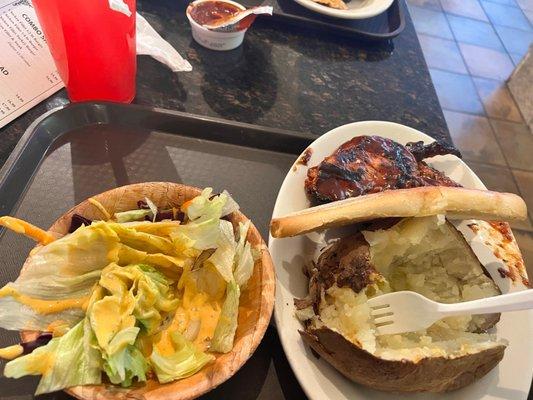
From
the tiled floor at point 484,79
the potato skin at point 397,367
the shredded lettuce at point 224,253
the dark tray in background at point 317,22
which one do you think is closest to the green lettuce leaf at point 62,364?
the shredded lettuce at point 224,253

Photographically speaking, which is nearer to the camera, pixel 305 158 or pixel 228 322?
pixel 228 322

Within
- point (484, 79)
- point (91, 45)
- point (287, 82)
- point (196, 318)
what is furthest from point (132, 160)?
point (484, 79)

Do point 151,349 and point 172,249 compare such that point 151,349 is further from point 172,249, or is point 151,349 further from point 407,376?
point 407,376

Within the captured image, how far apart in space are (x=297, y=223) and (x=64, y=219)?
1.33 feet

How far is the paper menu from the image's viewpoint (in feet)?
3.67

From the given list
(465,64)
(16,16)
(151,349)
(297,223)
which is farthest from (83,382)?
(465,64)

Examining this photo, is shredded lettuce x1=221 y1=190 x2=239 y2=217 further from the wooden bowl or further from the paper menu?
the paper menu

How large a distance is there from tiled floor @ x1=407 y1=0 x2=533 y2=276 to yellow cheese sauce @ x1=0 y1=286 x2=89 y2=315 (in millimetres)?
2161

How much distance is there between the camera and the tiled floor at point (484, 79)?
2697mm

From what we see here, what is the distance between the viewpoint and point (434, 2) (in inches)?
144

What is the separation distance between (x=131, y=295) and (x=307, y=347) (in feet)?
1.06

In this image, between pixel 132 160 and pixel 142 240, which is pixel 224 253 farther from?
pixel 132 160

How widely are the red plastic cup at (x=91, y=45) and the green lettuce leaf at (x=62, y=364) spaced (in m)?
0.64

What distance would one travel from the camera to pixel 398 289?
35.3 inches
